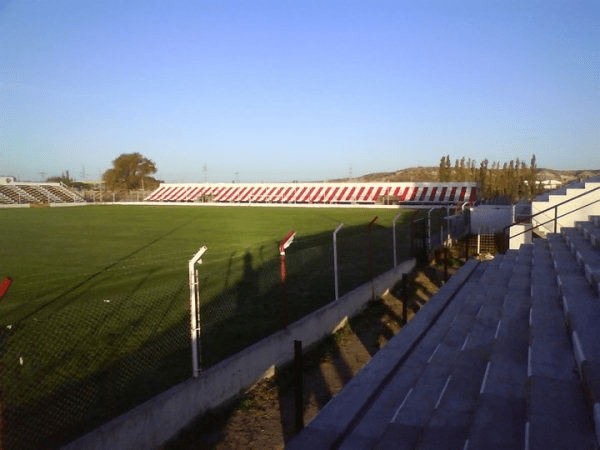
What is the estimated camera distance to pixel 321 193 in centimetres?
4931

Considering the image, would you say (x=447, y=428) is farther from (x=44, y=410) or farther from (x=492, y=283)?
(x=492, y=283)

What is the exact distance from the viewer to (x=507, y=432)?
11.4 feet

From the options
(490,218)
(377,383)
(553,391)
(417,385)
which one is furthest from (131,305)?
(490,218)

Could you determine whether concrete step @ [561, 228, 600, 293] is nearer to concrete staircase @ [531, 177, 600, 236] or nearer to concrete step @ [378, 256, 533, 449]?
concrete step @ [378, 256, 533, 449]

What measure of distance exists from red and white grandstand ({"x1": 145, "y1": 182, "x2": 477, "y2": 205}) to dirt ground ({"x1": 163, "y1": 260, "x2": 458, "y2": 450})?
33897mm

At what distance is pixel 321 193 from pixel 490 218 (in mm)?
29111

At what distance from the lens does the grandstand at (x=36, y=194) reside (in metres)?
52.6

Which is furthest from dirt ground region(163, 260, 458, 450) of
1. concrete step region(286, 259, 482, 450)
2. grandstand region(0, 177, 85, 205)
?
grandstand region(0, 177, 85, 205)

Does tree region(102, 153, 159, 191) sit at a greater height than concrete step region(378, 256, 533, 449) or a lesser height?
greater

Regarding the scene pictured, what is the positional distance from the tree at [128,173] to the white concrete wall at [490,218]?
70.8 meters

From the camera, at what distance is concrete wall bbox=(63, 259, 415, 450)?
3951 mm

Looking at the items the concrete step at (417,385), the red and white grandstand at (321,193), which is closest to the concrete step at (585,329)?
the concrete step at (417,385)

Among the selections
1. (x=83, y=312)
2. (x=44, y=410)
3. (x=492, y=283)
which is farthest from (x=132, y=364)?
(x=492, y=283)

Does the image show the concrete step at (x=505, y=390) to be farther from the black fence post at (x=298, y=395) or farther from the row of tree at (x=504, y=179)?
the row of tree at (x=504, y=179)
